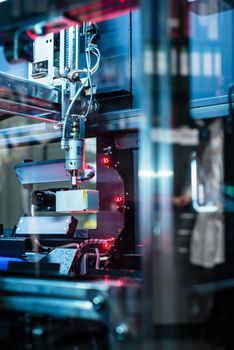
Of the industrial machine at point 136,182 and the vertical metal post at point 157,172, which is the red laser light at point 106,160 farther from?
the vertical metal post at point 157,172

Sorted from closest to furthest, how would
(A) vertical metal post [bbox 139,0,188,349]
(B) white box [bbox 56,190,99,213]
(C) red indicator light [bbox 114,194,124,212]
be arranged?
(A) vertical metal post [bbox 139,0,188,349]
(B) white box [bbox 56,190,99,213]
(C) red indicator light [bbox 114,194,124,212]

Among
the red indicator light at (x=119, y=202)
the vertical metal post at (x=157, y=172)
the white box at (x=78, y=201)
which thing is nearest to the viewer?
the vertical metal post at (x=157, y=172)

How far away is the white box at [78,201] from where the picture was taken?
113 inches

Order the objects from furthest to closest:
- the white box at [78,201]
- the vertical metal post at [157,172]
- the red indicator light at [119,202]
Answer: the red indicator light at [119,202], the white box at [78,201], the vertical metal post at [157,172]

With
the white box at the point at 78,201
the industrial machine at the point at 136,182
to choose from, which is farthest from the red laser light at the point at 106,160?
the white box at the point at 78,201

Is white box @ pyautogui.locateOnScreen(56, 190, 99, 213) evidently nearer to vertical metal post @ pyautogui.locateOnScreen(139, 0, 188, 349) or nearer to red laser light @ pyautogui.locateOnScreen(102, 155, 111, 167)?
red laser light @ pyautogui.locateOnScreen(102, 155, 111, 167)

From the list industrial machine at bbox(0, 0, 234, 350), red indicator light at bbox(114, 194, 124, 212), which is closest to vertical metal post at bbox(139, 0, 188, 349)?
industrial machine at bbox(0, 0, 234, 350)

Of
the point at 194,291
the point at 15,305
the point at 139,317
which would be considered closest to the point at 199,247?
the point at 194,291

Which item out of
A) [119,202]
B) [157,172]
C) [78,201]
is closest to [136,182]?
[119,202]

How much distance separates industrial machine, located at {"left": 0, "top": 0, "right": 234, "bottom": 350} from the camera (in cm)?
→ 120

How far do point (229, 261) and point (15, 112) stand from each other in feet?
6.26

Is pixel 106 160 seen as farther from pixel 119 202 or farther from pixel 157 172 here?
pixel 157 172

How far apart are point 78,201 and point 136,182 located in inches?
17.5

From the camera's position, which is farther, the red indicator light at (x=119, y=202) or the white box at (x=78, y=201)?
the red indicator light at (x=119, y=202)
